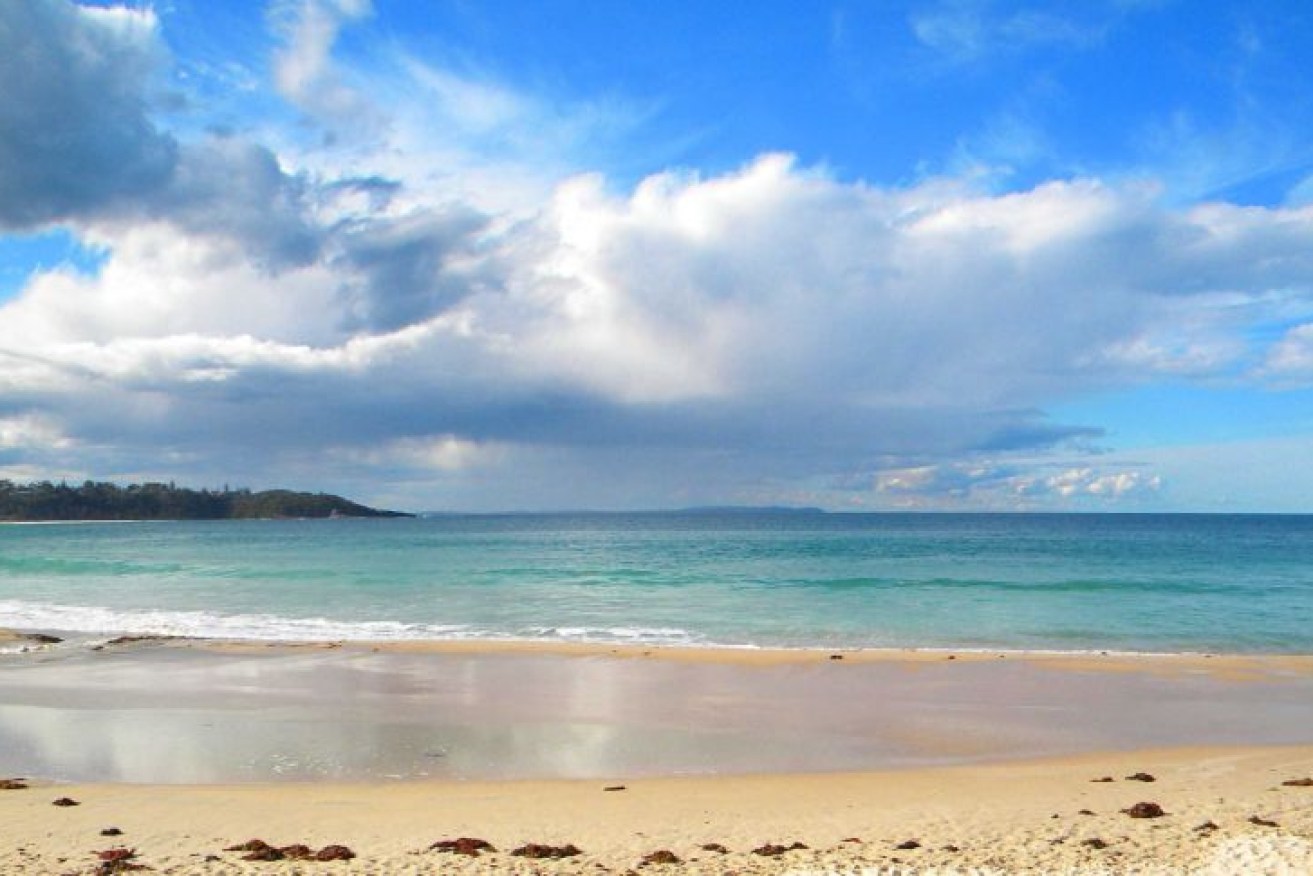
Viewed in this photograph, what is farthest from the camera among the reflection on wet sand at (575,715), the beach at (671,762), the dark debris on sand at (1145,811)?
the reflection on wet sand at (575,715)

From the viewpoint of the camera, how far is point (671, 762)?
1222cm

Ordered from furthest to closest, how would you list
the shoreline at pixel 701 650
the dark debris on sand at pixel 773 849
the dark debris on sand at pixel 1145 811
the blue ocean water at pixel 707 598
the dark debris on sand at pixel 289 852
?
the blue ocean water at pixel 707 598, the shoreline at pixel 701 650, the dark debris on sand at pixel 1145 811, the dark debris on sand at pixel 773 849, the dark debris on sand at pixel 289 852

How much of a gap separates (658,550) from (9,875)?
6707cm

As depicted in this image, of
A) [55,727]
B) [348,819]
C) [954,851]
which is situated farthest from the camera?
[55,727]

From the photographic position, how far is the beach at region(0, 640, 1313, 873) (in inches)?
337

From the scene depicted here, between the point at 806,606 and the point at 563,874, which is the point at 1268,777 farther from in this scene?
the point at 806,606

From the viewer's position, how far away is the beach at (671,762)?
856cm

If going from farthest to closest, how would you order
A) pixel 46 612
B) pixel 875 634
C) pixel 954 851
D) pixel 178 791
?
pixel 46 612 → pixel 875 634 → pixel 178 791 → pixel 954 851

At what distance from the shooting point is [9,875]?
25.4 feet

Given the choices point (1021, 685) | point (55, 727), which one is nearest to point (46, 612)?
point (55, 727)

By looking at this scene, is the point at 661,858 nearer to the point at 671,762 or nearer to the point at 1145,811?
the point at 671,762

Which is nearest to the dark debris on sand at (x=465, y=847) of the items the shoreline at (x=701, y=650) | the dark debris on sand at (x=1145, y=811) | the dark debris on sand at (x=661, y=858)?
the dark debris on sand at (x=661, y=858)

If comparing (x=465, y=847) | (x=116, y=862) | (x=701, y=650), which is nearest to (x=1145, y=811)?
(x=465, y=847)

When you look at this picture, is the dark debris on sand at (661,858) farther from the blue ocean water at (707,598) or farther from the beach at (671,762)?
the blue ocean water at (707,598)
